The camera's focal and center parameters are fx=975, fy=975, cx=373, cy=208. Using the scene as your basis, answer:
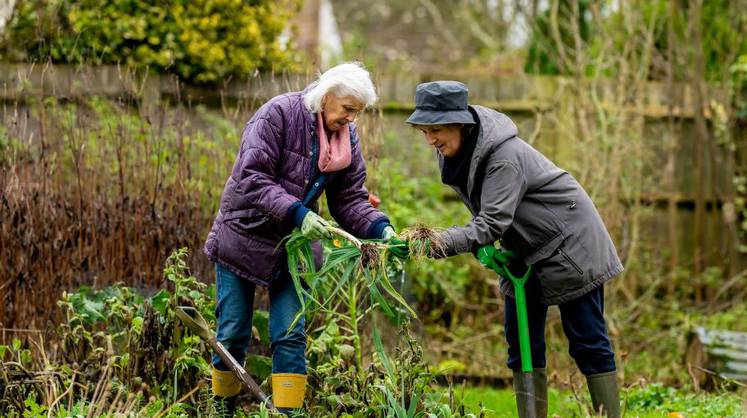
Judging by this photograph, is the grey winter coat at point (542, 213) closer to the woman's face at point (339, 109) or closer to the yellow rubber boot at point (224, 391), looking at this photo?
the woman's face at point (339, 109)

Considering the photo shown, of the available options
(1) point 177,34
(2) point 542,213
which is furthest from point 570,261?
(1) point 177,34

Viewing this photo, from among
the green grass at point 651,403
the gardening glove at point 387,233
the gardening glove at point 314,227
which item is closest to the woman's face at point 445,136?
the gardening glove at point 387,233

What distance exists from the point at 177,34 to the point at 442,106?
427cm

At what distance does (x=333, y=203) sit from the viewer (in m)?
4.34

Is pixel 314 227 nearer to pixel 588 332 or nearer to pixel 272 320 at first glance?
pixel 272 320

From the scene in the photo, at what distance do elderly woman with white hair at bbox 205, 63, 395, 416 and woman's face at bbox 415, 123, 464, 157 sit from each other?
270 mm

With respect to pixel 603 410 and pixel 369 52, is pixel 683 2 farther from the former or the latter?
pixel 369 52

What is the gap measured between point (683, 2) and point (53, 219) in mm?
6305

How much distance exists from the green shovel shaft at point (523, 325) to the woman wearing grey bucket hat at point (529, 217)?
0.43 ft

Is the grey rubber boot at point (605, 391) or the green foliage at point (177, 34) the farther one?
the green foliage at point (177, 34)

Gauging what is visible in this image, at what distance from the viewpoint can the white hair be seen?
390 cm

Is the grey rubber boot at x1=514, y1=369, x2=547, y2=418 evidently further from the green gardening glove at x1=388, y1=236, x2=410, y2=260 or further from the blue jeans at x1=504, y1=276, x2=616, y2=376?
the green gardening glove at x1=388, y1=236, x2=410, y2=260

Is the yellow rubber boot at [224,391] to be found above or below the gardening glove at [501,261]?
below

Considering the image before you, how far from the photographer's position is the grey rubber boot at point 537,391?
433cm
